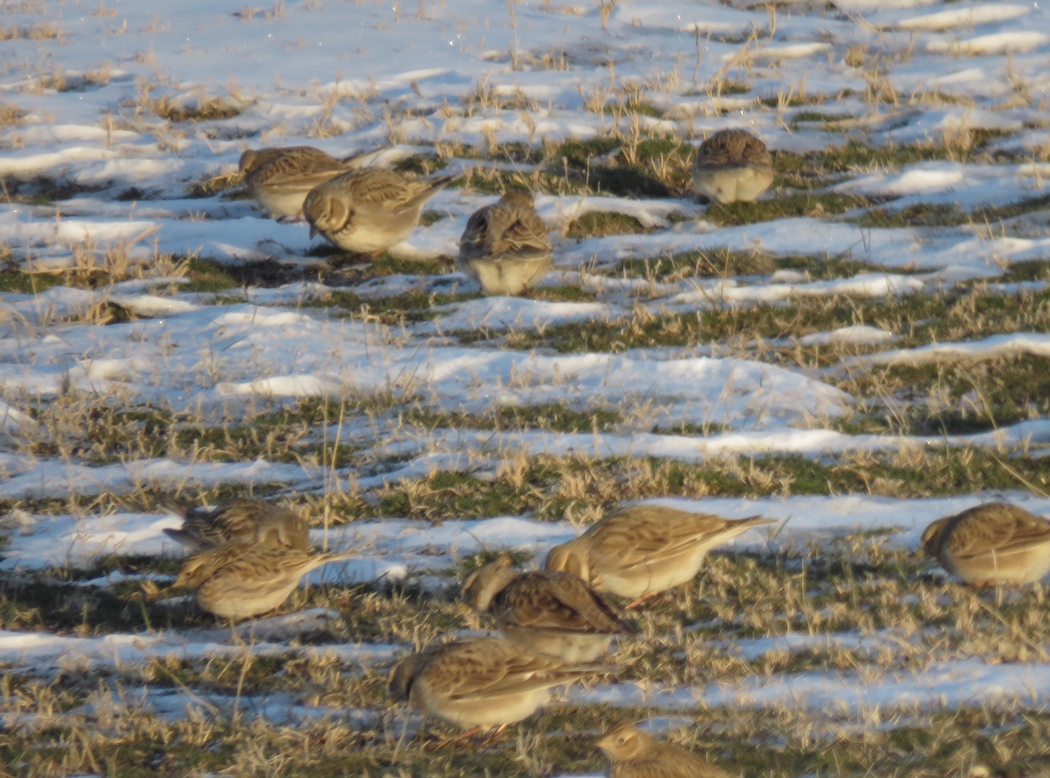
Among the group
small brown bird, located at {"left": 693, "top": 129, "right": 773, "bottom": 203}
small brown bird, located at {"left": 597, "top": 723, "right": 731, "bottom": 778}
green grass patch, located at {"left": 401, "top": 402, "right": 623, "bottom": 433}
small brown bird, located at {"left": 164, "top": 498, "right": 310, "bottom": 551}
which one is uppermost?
small brown bird, located at {"left": 693, "top": 129, "right": 773, "bottom": 203}

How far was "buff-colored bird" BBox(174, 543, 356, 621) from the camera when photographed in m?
6.29

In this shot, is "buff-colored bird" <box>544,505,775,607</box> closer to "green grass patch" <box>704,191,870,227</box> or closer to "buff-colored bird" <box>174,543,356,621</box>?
"buff-colored bird" <box>174,543,356,621</box>

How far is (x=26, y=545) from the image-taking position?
283 inches

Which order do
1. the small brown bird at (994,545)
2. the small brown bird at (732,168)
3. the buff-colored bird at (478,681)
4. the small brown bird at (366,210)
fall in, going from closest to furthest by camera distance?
the buff-colored bird at (478,681) < the small brown bird at (994,545) < the small brown bird at (366,210) < the small brown bird at (732,168)

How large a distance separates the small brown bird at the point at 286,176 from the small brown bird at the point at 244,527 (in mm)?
5749

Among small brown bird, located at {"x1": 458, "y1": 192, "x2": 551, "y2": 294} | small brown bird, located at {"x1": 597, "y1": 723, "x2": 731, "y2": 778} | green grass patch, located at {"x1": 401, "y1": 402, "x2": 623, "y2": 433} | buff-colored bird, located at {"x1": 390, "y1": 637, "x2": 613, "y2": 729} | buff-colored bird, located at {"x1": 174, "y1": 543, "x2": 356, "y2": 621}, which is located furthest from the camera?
small brown bird, located at {"x1": 458, "y1": 192, "x2": 551, "y2": 294}

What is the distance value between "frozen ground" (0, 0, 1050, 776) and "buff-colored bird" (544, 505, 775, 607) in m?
0.21

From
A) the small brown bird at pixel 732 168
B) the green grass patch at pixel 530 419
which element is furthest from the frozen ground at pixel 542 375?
the small brown bird at pixel 732 168

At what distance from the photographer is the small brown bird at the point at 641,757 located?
175 inches

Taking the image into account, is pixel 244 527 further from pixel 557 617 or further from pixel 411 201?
pixel 411 201

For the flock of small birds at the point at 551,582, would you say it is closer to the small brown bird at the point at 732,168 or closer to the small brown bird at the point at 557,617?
the small brown bird at the point at 557,617

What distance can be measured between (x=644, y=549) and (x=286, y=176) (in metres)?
7.05

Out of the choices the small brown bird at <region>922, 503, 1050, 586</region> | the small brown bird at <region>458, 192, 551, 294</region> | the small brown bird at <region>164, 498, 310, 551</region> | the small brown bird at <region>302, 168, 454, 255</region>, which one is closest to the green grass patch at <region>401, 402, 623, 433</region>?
the small brown bird at <region>164, 498, 310, 551</region>

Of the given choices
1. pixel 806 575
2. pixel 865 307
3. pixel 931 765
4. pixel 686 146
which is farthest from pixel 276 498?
pixel 686 146
